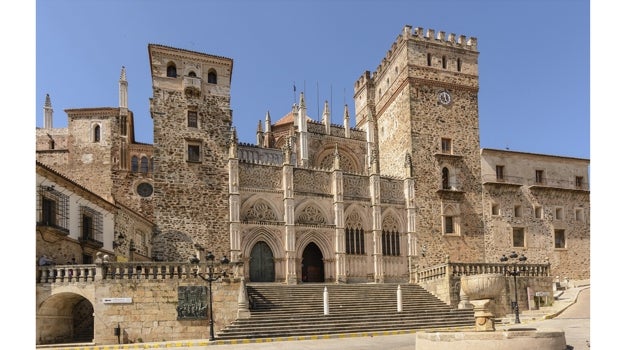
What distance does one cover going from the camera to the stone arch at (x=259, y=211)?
32375mm

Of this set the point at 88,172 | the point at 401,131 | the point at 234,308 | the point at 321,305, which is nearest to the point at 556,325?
the point at 321,305

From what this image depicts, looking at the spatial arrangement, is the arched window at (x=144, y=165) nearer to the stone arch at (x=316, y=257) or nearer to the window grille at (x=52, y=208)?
the stone arch at (x=316, y=257)

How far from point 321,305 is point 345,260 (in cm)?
792

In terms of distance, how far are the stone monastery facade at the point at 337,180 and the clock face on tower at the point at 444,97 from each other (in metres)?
0.08

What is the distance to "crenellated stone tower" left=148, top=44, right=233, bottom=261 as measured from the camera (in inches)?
1205

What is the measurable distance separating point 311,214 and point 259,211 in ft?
10.9

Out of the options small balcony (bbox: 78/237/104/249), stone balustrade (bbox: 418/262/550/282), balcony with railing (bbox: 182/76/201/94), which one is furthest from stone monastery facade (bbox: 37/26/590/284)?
Answer: stone balustrade (bbox: 418/262/550/282)

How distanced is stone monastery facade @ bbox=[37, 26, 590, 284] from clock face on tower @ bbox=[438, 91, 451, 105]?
0.27 feet

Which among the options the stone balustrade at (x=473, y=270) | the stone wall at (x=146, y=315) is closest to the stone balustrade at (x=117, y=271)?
the stone wall at (x=146, y=315)

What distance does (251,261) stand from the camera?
3228 cm

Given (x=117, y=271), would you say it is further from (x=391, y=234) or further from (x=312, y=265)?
(x=391, y=234)

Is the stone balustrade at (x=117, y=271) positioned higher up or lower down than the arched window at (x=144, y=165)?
Result: lower down

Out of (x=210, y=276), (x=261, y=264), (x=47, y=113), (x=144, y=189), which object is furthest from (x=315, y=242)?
(x=47, y=113)
